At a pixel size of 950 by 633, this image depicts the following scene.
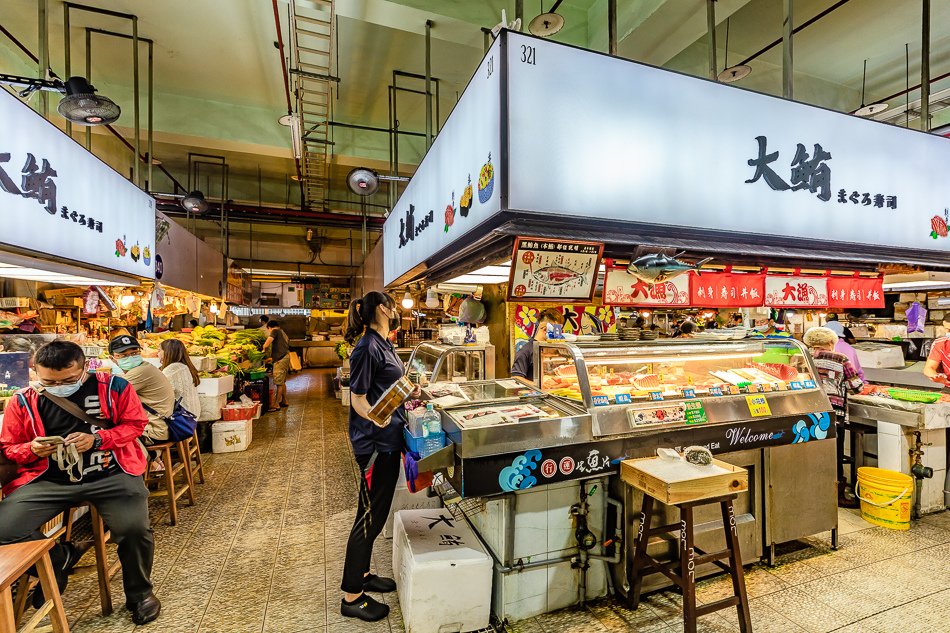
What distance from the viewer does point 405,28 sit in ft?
17.3

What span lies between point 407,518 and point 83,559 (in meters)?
2.87

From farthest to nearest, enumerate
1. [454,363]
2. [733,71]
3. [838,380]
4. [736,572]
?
[733,71], [454,363], [838,380], [736,572]

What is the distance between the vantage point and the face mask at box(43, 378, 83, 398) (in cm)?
279

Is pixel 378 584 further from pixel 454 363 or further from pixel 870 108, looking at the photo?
pixel 870 108

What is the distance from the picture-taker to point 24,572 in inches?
87.4

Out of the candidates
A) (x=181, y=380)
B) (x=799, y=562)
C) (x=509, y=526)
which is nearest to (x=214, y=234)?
(x=181, y=380)

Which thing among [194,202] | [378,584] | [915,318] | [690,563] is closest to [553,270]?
[690,563]

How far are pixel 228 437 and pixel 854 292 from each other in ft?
27.5

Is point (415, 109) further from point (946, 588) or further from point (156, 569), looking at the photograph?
point (946, 588)

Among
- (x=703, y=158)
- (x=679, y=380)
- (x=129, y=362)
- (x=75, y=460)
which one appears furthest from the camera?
(x=129, y=362)

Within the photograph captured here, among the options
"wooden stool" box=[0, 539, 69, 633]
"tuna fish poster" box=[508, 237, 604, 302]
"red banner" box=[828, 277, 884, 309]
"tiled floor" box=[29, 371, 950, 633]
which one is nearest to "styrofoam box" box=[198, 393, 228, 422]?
"tiled floor" box=[29, 371, 950, 633]

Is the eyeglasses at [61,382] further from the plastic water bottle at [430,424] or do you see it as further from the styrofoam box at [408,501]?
the styrofoam box at [408,501]

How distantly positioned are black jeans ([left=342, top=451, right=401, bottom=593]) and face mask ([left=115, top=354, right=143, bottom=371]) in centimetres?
259

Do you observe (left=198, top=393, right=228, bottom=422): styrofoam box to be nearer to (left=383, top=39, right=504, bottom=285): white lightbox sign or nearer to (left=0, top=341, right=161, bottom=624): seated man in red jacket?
(left=383, top=39, right=504, bottom=285): white lightbox sign
